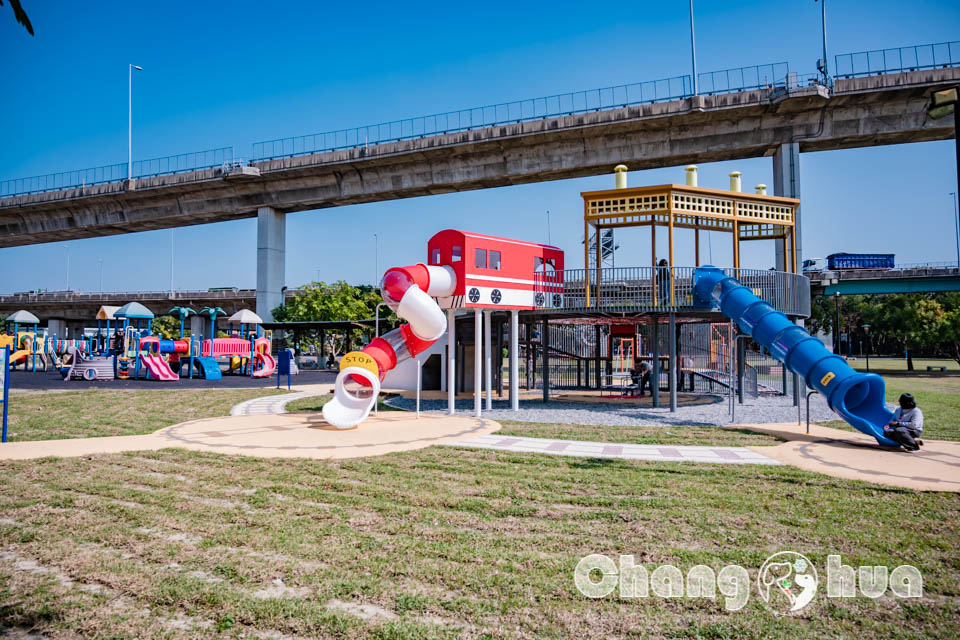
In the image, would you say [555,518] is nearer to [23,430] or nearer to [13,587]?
[13,587]

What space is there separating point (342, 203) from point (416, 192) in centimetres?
700

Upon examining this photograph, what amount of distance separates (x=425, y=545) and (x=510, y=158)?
121ft

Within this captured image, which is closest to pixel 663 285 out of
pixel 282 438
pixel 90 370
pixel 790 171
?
pixel 282 438

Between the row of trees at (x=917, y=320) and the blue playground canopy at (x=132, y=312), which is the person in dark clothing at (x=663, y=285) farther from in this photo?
the row of trees at (x=917, y=320)

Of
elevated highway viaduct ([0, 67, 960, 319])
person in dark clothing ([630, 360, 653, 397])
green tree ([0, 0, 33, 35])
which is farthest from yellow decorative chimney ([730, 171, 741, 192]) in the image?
green tree ([0, 0, 33, 35])

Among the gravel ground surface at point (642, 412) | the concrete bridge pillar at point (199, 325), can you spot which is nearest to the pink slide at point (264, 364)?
the gravel ground surface at point (642, 412)

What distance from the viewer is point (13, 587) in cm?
480

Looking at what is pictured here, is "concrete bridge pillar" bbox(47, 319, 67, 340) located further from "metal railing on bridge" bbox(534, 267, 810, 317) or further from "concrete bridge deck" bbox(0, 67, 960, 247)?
"metal railing on bridge" bbox(534, 267, 810, 317)

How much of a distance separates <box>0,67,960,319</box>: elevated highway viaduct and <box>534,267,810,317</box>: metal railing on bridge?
Answer: 1730 centimetres

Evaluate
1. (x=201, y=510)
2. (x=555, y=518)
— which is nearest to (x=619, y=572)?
(x=555, y=518)

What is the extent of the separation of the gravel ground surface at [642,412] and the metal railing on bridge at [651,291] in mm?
3183

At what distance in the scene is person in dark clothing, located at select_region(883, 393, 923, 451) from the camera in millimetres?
11156

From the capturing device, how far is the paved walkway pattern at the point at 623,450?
10.5 m

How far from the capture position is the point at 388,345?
1659cm
